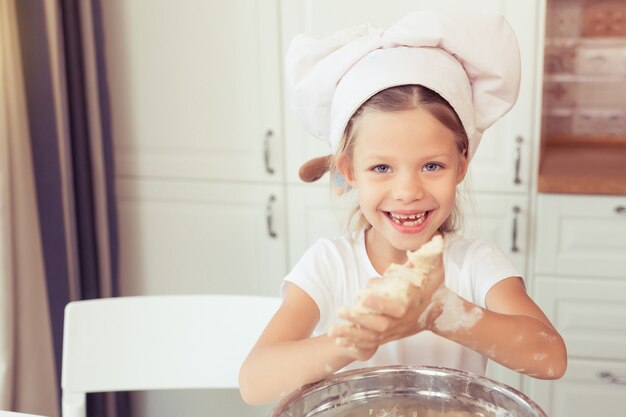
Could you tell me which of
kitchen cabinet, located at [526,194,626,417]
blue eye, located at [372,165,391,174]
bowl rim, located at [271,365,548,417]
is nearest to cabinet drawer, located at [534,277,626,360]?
kitchen cabinet, located at [526,194,626,417]

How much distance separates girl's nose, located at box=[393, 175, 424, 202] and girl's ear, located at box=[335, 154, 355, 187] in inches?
4.9

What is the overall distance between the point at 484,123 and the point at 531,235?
0.98 metres

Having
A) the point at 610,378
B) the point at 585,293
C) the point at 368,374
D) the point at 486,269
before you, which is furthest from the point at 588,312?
the point at 368,374

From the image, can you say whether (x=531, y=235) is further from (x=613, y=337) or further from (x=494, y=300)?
(x=494, y=300)

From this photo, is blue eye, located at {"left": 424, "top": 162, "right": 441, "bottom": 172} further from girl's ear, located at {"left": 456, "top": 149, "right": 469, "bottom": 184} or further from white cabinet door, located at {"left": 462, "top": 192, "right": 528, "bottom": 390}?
white cabinet door, located at {"left": 462, "top": 192, "right": 528, "bottom": 390}

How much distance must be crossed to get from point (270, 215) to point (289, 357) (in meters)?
1.18

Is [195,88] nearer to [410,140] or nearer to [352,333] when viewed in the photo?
[410,140]

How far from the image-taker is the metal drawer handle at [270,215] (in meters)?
2.15

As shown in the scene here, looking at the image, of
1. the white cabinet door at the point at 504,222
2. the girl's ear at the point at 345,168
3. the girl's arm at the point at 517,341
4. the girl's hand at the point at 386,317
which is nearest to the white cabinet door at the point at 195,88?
the white cabinet door at the point at 504,222

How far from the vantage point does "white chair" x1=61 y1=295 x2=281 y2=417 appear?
49.8 inches

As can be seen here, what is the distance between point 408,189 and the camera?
3.30 ft

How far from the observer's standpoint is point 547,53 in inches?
93.1

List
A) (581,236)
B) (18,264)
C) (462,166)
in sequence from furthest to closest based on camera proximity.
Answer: (581,236) → (18,264) → (462,166)

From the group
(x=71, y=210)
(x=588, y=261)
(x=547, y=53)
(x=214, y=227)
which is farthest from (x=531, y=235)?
(x=71, y=210)
